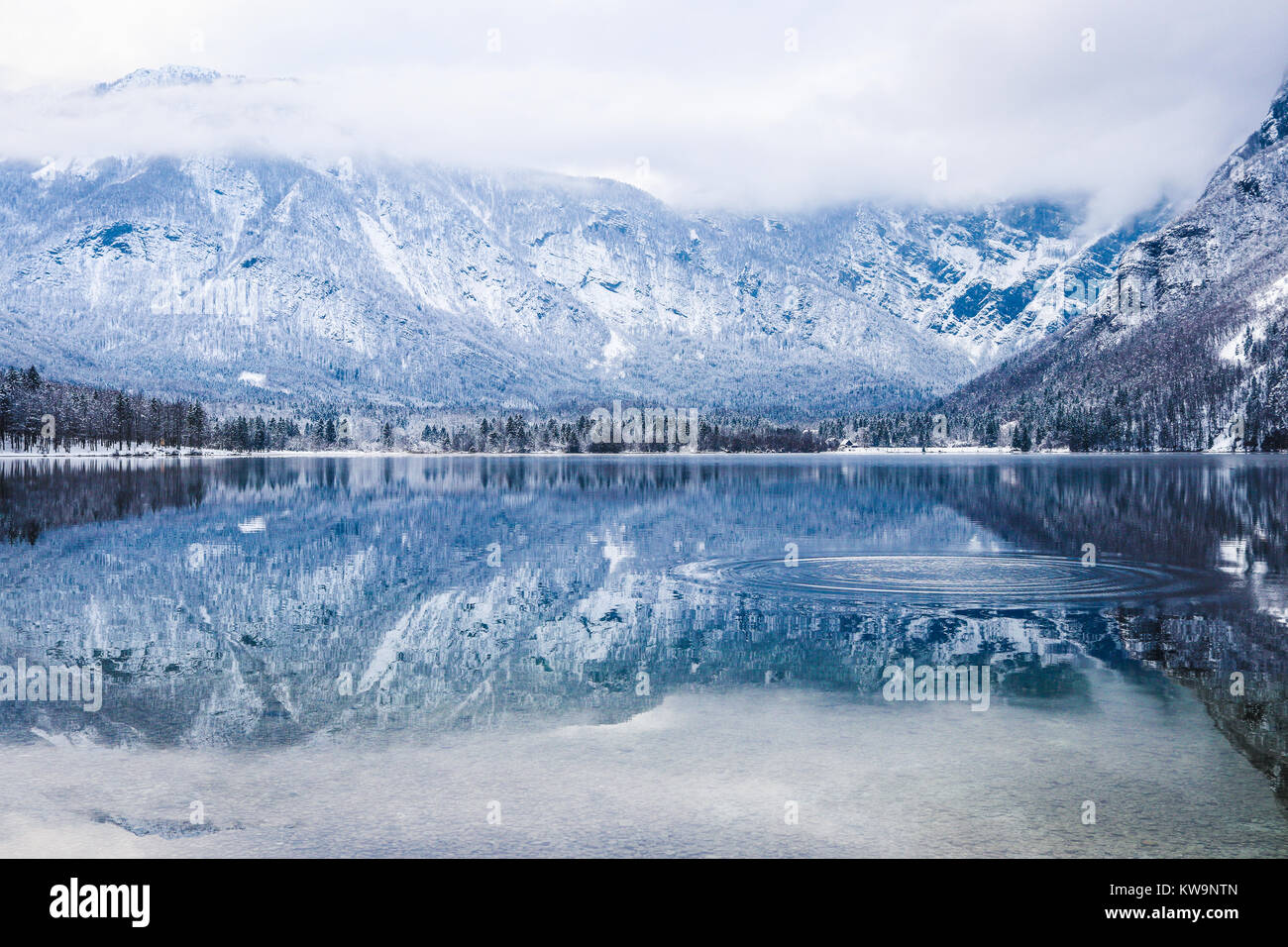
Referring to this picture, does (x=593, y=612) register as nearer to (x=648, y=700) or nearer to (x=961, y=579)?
(x=648, y=700)

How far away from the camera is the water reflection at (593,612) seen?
72.7 feet

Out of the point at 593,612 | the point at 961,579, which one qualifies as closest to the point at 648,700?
the point at 593,612

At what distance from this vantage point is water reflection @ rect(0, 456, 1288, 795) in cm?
2216

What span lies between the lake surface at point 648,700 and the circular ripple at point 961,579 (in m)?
0.27

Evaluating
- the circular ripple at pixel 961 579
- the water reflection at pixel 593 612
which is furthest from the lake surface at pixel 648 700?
the circular ripple at pixel 961 579

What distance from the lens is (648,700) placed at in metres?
22.2

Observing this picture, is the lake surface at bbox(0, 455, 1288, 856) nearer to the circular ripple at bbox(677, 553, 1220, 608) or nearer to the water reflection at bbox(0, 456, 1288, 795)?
the water reflection at bbox(0, 456, 1288, 795)

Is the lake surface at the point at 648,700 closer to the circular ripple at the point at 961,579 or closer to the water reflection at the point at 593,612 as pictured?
the water reflection at the point at 593,612

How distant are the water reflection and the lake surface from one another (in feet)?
0.52

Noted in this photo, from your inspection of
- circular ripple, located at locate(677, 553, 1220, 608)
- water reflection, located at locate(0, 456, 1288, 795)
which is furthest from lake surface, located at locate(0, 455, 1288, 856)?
circular ripple, located at locate(677, 553, 1220, 608)

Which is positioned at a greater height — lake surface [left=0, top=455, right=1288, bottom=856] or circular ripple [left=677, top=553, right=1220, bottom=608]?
circular ripple [left=677, top=553, right=1220, bottom=608]

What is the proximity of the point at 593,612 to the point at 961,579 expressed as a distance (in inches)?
563
